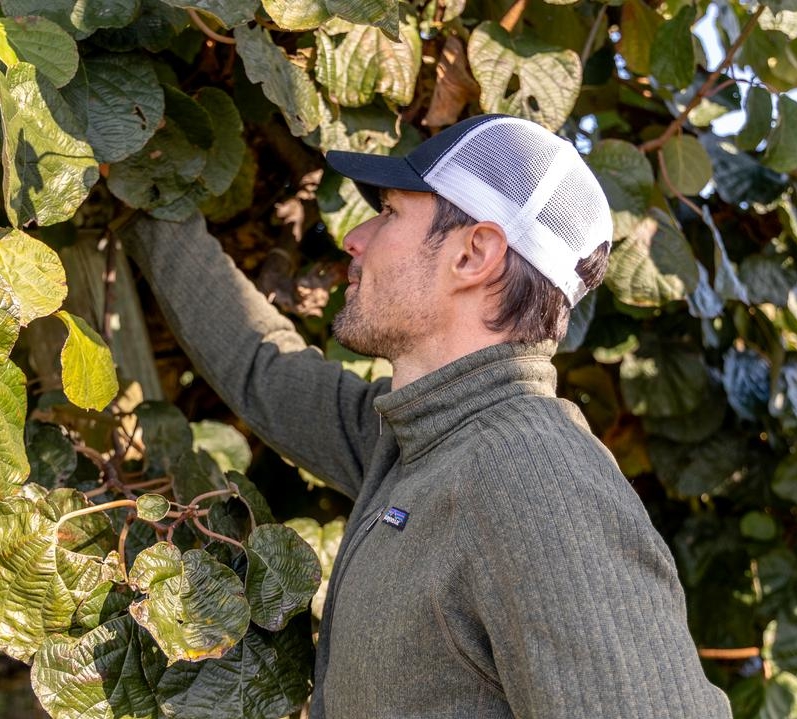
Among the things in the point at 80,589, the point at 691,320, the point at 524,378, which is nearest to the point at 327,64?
the point at 524,378

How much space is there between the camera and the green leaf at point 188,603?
102 cm

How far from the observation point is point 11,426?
0.98 meters

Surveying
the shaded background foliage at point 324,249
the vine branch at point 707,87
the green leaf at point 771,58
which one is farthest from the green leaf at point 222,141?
the green leaf at point 771,58

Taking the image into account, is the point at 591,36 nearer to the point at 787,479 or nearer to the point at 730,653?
the point at 787,479

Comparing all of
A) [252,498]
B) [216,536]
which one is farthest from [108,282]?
[216,536]

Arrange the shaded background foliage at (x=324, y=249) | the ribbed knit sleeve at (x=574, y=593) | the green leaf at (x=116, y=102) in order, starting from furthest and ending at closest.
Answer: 1. the green leaf at (x=116, y=102)
2. the shaded background foliage at (x=324, y=249)
3. the ribbed knit sleeve at (x=574, y=593)

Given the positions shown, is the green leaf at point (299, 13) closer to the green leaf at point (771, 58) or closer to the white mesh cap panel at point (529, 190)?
the white mesh cap panel at point (529, 190)

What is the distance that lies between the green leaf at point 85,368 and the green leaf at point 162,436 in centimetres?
37

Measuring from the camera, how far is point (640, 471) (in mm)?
2199

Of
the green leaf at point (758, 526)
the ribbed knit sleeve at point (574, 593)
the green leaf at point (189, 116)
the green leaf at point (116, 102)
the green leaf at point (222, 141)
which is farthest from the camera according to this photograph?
the green leaf at point (758, 526)

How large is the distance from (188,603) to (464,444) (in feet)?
1.05

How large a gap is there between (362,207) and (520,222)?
40 cm

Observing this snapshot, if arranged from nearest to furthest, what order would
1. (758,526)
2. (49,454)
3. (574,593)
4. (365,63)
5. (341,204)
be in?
(574,593) → (49,454) → (365,63) → (341,204) → (758,526)

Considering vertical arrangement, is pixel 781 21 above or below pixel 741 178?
above
